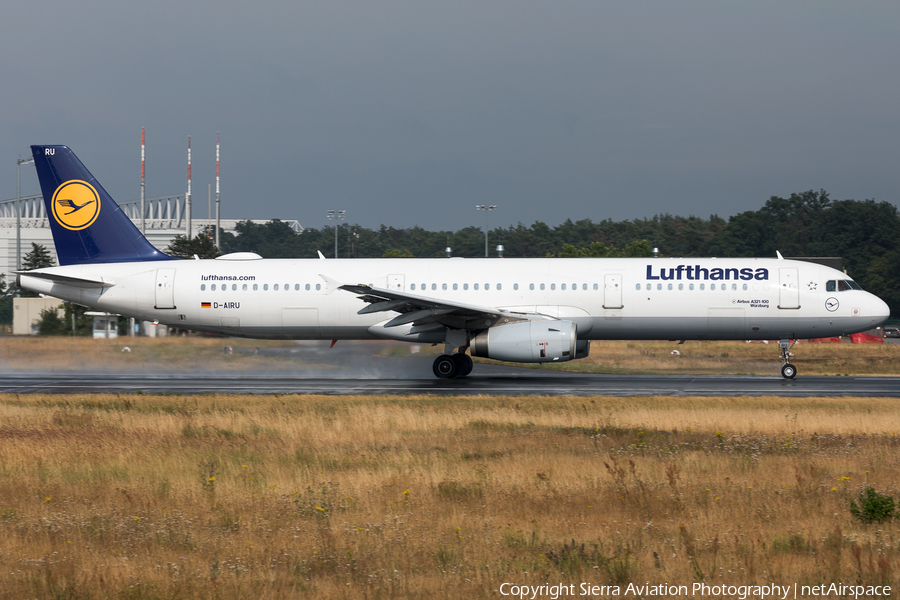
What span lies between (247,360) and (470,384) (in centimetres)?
1008

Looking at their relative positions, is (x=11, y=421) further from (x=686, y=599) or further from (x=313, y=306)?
(x=686, y=599)

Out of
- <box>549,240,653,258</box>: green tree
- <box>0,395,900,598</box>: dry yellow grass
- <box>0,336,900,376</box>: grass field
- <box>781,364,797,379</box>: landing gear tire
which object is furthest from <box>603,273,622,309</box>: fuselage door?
<box>549,240,653,258</box>: green tree

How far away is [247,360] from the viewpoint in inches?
1200

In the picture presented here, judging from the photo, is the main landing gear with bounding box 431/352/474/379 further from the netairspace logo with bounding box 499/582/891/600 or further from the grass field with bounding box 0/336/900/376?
the netairspace logo with bounding box 499/582/891/600

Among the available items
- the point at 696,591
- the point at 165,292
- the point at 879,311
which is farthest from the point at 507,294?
the point at 696,591

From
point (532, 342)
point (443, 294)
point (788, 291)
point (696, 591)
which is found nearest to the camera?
point (696, 591)

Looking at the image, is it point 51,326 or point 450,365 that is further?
point 51,326

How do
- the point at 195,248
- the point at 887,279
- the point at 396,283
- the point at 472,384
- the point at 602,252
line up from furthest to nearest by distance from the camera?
the point at 602,252 → the point at 887,279 → the point at 195,248 → the point at 396,283 → the point at 472,384

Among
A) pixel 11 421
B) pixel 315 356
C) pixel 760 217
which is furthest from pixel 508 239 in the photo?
pixel 11 421

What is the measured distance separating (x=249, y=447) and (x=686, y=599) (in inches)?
344

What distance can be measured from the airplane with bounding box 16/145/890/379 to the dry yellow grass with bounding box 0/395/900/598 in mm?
8754

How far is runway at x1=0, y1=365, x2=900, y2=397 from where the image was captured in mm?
22469

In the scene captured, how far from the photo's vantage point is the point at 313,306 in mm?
26781

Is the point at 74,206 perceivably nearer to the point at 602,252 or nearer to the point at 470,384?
the point at 470,384
